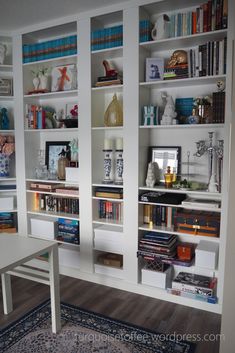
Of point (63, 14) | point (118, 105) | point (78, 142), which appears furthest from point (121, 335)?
point (63, 14)

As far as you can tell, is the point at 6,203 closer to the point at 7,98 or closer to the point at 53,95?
the point at 7,98

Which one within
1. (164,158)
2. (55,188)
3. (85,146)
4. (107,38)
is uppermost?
(107,38)

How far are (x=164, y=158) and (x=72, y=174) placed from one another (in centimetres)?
96

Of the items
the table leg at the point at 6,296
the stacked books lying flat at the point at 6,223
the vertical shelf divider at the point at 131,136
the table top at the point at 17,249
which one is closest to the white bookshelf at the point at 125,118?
the vertical shelf divider at the point at 131,136

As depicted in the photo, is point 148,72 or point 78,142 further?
point 78,142

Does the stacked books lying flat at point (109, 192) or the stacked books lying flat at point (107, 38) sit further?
the stacked books lying flat at point (109, 192)

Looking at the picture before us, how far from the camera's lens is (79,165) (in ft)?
9.66

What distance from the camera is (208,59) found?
234cm

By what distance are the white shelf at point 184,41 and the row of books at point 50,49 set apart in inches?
29.7

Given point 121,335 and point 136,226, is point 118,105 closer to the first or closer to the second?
point 136,226

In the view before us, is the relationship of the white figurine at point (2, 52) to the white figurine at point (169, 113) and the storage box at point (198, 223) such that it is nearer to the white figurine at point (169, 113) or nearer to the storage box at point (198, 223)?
the white figurine at point (169, 113)

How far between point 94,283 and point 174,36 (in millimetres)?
2412

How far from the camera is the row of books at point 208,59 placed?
2.26 metres

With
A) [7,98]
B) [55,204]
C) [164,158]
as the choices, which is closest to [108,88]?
[164,158]
